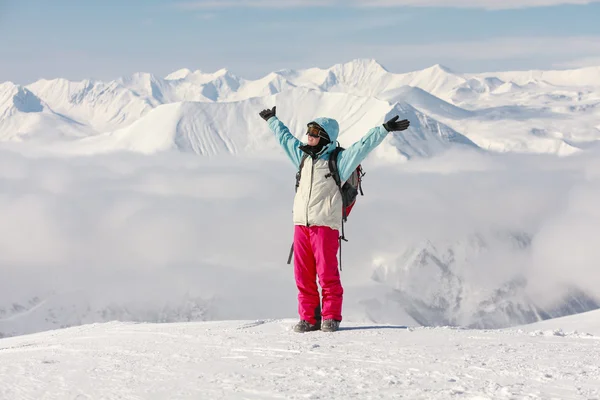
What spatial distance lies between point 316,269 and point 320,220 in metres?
0.67

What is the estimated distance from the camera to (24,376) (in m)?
5.79

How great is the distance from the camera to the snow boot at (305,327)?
8.55 meters

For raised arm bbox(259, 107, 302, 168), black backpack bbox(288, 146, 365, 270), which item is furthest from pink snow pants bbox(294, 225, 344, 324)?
raised arm bbox(259, 107, 302, 168)

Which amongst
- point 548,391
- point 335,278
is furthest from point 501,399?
point 335,278

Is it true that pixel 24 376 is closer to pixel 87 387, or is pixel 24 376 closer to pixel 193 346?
pixel 87 387

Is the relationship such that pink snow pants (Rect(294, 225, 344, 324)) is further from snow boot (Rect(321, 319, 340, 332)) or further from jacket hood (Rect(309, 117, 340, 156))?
jacket hood (Rect(309, 117, 340, 156))

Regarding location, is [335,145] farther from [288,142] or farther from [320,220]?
[320,220]

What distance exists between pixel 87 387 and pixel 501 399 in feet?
10.0

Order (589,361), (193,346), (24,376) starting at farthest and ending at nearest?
(193,346)
(589,361)
(24,376)

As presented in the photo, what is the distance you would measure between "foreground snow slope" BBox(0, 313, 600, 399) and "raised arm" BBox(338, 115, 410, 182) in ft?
6.35

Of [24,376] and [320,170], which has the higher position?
[320,170]

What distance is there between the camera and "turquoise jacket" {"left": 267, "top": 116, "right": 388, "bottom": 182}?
816 cm

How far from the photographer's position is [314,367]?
238 inches

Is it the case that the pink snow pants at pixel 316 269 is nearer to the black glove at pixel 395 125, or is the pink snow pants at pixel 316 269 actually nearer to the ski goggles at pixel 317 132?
the ski goggles at pixel 317 132
